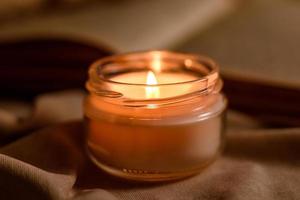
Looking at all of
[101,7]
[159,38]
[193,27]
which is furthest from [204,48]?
[101,7]

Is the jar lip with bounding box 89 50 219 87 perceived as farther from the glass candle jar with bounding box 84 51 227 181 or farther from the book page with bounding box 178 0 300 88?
the book page with bounding box 178 0 300 88

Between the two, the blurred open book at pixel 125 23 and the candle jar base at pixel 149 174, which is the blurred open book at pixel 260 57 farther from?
the candle jar base at pixel 149 174

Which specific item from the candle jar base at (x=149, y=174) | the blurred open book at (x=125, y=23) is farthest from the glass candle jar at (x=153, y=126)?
the blurred open book at (x=125, y=23)

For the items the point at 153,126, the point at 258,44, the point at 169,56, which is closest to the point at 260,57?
the point at 258,44

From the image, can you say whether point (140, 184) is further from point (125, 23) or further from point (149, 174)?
point (125, 23)

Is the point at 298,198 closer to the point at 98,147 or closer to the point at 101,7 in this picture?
the point at 98,147

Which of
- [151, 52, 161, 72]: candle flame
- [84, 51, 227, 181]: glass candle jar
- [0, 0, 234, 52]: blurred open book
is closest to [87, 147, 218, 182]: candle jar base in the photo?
[84, 51, 227, 181]: glass candle jar
